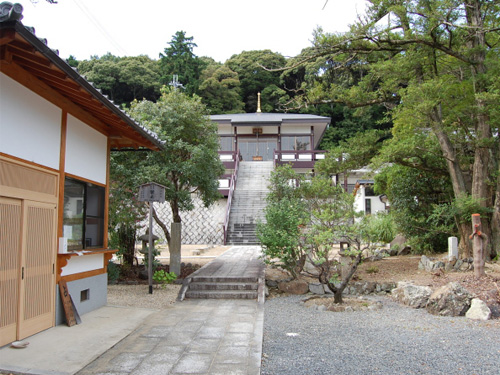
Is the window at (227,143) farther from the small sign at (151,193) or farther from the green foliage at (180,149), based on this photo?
the small sign at (151,193)

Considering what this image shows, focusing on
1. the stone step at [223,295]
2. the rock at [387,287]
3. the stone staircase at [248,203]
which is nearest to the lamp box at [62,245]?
the stone step at [223,295]

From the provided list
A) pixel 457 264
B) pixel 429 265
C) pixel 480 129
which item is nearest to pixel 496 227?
pixel 457 264

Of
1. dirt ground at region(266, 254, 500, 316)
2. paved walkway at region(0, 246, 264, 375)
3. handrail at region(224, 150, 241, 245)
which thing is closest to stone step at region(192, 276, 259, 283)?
dirt ground at region(266, 254, 500, 316)

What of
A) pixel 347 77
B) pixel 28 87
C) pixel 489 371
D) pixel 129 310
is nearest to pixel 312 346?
pixel 489 371

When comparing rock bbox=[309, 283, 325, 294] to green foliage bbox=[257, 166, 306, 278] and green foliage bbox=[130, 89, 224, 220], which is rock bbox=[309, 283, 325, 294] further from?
green foliage bbox=[130, 89, 224, 220]

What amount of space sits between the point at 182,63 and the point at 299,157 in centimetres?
2030

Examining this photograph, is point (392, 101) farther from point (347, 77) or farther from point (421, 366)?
point (421, 366)

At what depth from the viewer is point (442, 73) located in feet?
36.4

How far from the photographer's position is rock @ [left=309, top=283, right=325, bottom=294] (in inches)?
351

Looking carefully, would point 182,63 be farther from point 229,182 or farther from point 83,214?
point 83,214

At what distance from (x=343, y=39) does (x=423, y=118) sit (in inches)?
109

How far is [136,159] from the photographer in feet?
34.5

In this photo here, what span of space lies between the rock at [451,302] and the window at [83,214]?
5914mm

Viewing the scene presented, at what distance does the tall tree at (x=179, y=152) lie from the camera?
33.2ft
